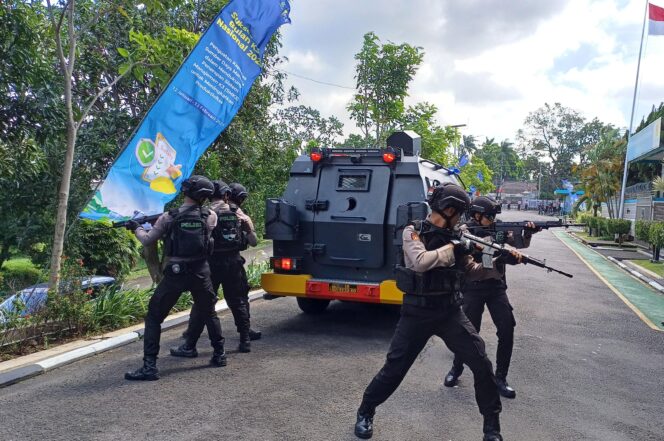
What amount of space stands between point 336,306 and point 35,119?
5.06 meters

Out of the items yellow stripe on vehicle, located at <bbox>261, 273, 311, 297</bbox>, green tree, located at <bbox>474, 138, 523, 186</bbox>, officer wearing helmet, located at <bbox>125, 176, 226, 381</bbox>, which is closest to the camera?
officer wearing helmet, located at <bbox>125, 176, 226, 381</bbox>

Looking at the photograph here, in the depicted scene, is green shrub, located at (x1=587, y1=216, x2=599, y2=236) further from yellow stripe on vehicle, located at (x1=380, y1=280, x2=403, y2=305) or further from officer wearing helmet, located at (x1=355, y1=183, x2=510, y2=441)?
officer wearing helmet, located at (x1=355, y1=183, x2=510, y2=441)

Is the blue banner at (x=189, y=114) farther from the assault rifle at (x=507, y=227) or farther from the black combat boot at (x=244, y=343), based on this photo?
the assault rifle at (x=507, y=227)

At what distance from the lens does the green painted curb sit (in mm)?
8844

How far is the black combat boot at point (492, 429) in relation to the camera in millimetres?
3559

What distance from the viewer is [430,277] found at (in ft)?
11.7

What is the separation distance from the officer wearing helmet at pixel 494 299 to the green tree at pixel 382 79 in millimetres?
12235

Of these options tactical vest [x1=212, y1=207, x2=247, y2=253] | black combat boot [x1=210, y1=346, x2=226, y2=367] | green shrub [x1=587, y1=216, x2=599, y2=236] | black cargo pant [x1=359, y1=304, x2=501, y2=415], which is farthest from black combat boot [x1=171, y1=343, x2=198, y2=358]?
green shrub [x1=587, y1=216, x2=599, y2=236]

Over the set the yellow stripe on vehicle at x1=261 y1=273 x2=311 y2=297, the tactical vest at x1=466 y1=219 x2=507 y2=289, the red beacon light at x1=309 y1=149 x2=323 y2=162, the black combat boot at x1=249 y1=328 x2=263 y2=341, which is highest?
the red beacon light at x1=309 y1=149 x2=323 y2=162

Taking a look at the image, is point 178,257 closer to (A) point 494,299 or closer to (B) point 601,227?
(A) point 494,299

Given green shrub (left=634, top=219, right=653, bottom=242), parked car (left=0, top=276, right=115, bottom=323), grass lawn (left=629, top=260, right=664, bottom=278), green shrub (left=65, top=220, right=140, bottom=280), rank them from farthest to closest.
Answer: green shrub (left=634, top=219, right=653, bottom=242), grass lawn (left=629, top=260, right=664, bottom=278), green shrub (left=65, top=220, right=140, bottom=280), parked car (left=0, top=276, right=115, bottom=323)

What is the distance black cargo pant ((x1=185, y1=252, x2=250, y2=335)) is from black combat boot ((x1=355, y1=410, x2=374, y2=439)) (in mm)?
2450

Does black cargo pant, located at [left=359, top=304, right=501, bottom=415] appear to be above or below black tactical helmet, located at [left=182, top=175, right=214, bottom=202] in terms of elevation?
→ below

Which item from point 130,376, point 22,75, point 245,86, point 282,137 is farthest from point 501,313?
point 282,137
